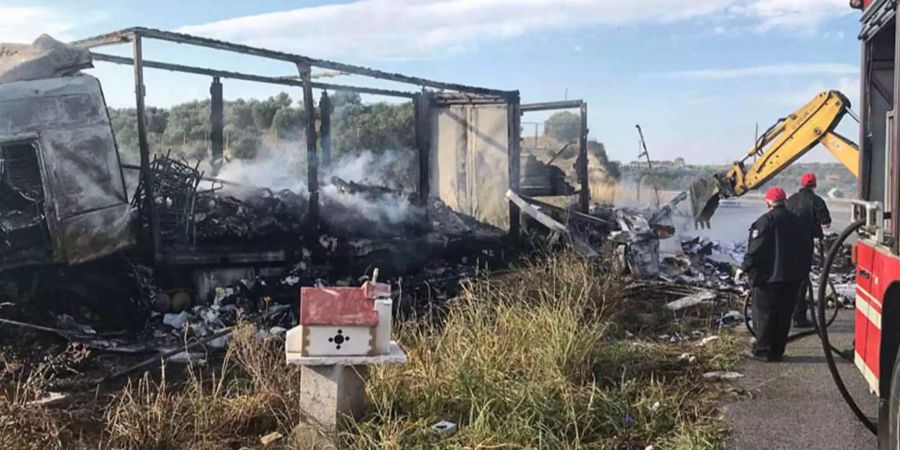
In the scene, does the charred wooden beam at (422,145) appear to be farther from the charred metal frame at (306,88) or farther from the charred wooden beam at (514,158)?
the charred wooden beam at (514,158)

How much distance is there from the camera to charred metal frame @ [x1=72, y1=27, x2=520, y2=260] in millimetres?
9188

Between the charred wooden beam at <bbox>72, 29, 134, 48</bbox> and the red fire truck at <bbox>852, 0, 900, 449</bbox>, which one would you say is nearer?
the red fire truck at <bbox>852, 0, 900, 449</bbox>

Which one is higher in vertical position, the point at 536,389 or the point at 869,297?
the point at 869,297

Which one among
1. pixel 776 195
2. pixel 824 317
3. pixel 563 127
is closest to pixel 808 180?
pixel 776 195

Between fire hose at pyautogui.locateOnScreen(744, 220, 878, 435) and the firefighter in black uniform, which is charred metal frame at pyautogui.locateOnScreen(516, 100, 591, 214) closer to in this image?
the firefighter in black uniform

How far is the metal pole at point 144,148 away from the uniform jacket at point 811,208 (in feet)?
24.9

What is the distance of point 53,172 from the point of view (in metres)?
8.37

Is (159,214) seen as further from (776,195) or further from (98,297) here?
(776,195)

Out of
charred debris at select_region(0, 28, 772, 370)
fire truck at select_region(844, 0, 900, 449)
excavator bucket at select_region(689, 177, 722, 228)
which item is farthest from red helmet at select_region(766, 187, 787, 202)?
excavator bucket at select_region(689, 177, 722, 228)

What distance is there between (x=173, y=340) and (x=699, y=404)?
228 inches

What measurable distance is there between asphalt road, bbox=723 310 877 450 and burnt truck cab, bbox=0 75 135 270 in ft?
23.4

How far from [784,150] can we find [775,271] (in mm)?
5435

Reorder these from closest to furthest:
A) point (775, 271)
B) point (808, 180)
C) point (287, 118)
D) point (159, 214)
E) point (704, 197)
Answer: point (775, 271)
point (808, 180)
point (159, 214)
point (704, 197)
point (287, 118)

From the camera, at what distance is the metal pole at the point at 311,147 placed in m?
11.0
